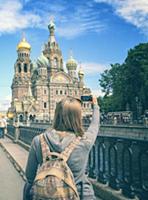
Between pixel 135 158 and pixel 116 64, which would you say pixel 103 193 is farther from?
pixel 116 64

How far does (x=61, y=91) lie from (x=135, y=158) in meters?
91.7

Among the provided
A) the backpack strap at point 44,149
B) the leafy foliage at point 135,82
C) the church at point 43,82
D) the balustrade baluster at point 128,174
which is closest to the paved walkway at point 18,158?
the balustrade baluster at point 128,174

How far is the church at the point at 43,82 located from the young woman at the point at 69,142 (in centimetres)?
8660

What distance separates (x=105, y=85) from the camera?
229 ft

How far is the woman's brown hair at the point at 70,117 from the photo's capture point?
3211mm

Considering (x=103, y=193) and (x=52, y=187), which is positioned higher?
(x=52, y=187)

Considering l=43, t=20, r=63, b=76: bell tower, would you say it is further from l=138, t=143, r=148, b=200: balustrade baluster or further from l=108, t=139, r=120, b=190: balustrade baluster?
l=138, t=143, r=148, b=200: balustrade baluster

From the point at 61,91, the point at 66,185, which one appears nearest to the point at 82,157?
the point at 66,185

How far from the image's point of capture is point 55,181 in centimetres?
288

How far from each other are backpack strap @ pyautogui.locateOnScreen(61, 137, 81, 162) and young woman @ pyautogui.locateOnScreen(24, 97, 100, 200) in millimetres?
22

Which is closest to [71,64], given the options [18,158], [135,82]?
[135,82]

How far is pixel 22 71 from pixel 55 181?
3933 inches

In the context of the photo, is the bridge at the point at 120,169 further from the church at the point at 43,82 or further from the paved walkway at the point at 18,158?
the church at the point at 43,82

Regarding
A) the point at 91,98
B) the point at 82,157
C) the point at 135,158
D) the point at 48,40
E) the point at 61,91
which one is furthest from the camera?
the point at 48,40
